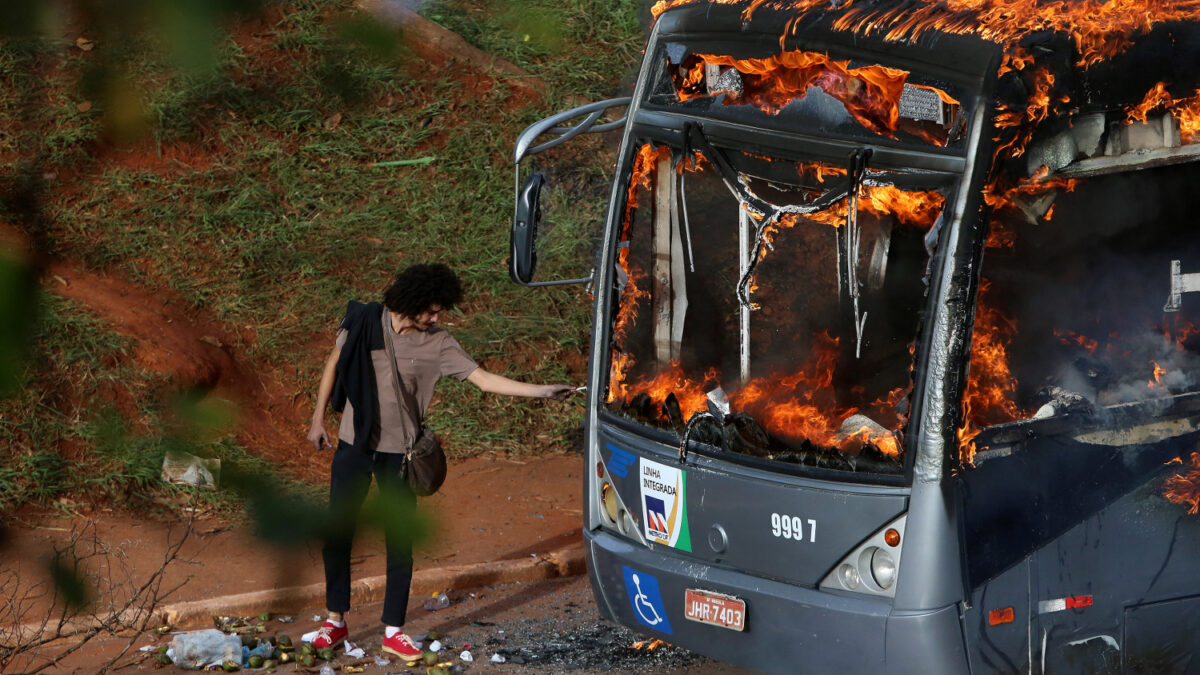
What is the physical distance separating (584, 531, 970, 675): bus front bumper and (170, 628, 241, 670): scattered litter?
5.66 ft

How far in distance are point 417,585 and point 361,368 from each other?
5.51 feet

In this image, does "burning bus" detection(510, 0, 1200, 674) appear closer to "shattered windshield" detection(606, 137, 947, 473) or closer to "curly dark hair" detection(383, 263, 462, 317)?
"shattered windshield" detection(606, 137, 947, 473)

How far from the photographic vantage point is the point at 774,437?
509 centimetres

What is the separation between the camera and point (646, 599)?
5430 mm

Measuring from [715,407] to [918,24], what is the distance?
5.44 ft

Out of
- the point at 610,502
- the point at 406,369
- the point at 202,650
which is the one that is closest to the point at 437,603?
the point at 202,650

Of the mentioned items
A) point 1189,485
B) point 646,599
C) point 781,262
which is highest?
point 781,262

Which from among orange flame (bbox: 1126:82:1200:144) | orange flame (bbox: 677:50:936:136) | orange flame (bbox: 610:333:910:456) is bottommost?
orange flame (bbox: 610:333:910:456)

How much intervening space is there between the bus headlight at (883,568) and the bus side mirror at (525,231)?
1.92 metres

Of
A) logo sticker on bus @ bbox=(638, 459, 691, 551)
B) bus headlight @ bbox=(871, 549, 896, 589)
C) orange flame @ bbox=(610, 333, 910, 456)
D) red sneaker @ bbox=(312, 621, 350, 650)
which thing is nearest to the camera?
bus headlight @ bbox=(871, 549, 896, 589)

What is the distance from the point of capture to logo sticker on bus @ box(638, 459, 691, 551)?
17.4 feet

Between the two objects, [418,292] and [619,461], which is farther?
[418,292]

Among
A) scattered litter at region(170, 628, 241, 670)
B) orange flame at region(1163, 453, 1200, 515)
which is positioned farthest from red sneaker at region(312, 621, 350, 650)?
orange flame at region(1163, 453, 1200, 515)

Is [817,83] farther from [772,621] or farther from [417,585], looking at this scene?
[417,585]
